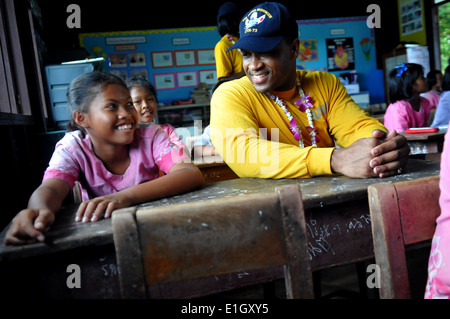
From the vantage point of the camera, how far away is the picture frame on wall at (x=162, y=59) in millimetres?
7238

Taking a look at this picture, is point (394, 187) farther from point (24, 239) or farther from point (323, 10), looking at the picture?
point (323, 10)

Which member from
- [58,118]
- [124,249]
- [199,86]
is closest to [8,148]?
[58,118]

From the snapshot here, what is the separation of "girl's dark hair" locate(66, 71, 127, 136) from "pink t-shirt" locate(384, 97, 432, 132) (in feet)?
9.60

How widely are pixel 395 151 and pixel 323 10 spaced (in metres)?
7.88

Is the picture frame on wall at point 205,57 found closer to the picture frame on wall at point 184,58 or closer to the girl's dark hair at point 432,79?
the picture frame on wall at point 184,58

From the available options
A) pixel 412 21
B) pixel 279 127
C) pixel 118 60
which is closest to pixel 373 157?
pixel 279 127

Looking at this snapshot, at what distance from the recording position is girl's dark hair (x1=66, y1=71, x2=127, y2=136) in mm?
1600

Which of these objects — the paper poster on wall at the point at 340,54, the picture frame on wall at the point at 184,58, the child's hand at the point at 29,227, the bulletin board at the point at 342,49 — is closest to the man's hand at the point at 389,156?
the child's hand at the point at 29,227

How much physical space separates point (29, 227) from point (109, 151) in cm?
69

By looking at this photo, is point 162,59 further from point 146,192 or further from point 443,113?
point 146,192

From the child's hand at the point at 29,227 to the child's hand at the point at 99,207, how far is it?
8cm

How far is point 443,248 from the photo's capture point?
772 mm

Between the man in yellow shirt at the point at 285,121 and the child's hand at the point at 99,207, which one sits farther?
the man in yellow shirt at the point at 285,121

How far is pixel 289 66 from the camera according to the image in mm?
1647
